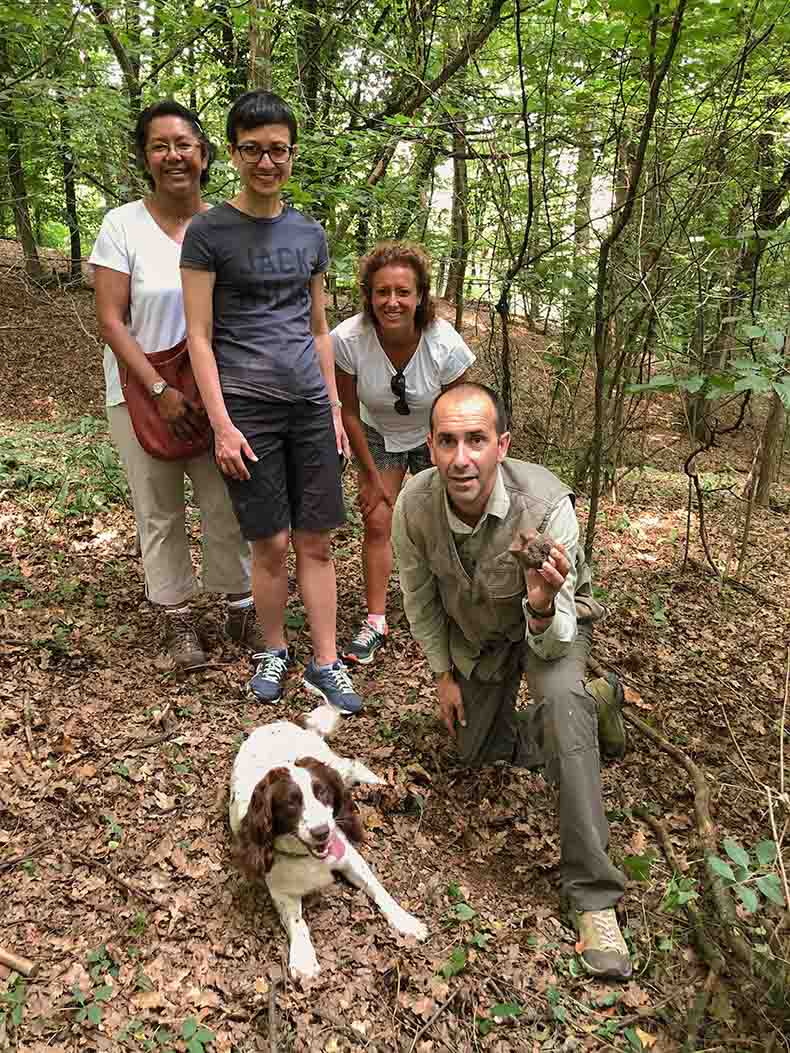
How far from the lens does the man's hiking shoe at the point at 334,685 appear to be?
360cm

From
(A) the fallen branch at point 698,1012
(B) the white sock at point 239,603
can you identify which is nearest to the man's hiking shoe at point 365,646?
(B) the white sock at point 239,603

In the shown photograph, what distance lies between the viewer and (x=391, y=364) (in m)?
3.77

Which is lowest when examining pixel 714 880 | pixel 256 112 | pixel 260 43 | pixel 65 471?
pixel 714 880

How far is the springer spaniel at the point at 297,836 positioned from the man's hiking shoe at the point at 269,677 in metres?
0.69

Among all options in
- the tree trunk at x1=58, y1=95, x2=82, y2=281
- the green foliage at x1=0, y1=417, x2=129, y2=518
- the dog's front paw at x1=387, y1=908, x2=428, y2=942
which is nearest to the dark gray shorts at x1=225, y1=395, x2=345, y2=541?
the dog's front paw at x1=387, y1=908, x2=428, y2=942

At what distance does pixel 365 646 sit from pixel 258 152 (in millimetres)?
2593

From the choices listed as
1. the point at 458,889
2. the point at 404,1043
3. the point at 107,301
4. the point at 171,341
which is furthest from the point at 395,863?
the point at 107,301

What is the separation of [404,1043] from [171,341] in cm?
299

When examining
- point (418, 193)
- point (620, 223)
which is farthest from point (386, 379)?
Result: point (418, 193)

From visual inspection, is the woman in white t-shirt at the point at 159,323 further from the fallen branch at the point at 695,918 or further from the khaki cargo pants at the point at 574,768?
the fallen branch at the point at 695,918

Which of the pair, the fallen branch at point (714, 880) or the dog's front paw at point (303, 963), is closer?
the fallen branch at point (714, 880)

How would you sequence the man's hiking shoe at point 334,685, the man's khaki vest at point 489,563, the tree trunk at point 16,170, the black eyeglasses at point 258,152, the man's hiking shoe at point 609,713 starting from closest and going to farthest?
the man's khaki vest at point 489,563 → the black eyeglasses at point 258,152 → the man's hiking shoe at point 609,713 → the man's hiking shoe at point 334,685 → the tree trunk at point 16,170

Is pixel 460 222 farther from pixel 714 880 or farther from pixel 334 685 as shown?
pixel 714 880

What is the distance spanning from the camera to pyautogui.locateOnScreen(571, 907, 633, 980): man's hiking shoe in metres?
2.50
